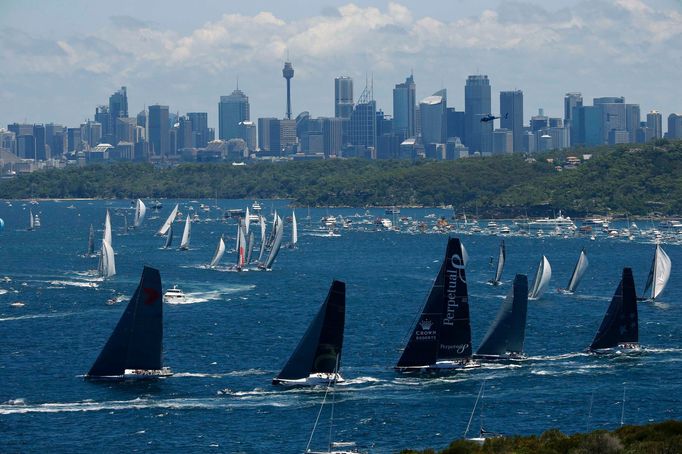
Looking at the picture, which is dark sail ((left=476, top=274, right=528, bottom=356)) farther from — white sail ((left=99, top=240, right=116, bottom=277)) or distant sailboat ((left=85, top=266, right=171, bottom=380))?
white sail ((left=99, top=240, right=116, bottom=277))

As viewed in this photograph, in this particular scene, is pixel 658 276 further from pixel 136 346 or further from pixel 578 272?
pixel 136 346

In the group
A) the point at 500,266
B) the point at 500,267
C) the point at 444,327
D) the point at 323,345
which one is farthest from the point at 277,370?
the point at 500,267

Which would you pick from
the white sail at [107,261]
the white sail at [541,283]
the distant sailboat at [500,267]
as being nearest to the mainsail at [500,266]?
the distant sailboat at [500,267]

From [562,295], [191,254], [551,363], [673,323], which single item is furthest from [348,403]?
[191,254]

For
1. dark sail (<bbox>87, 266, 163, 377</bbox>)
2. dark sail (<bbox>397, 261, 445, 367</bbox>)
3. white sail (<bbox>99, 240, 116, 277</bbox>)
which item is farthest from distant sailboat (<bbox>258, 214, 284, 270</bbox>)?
dark sail (<bbox>87, 266, 163, 377</bbox>)

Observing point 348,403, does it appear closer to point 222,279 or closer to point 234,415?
point 234,415
